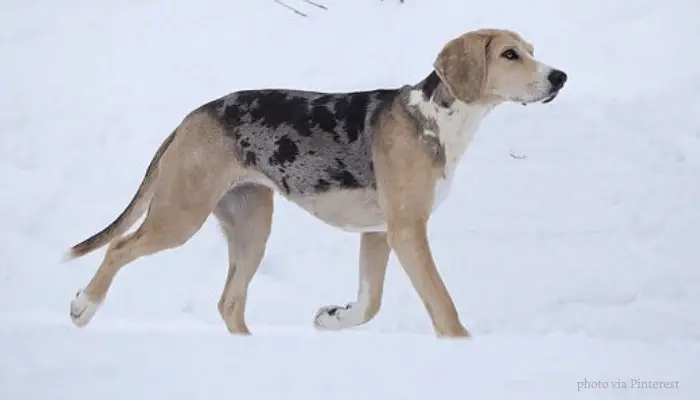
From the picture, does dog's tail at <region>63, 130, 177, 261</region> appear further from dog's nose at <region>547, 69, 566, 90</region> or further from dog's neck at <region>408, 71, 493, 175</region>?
dog's nose at <region>547, 69, 566, 90</region>

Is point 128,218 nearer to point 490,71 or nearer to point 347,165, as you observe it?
point 347,165

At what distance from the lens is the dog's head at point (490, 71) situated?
21.9 ft

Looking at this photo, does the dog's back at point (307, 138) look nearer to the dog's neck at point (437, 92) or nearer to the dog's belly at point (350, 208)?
the dog's belly at point (350, 208)

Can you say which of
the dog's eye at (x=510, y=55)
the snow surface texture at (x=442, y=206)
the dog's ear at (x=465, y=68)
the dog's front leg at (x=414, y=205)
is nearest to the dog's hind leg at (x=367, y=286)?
the snow surface texture at (x=442, y=206)

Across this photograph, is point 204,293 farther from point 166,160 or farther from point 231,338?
point 231,338

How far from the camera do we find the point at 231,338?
4.82 meters

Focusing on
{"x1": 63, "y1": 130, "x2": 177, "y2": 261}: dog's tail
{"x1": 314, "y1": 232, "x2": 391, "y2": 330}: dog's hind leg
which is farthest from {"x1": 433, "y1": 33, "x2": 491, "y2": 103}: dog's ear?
{"x1": 63, "y1": 130, "x2": 177, "y2": 261}: dog's tail

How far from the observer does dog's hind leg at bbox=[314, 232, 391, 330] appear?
7.48 m

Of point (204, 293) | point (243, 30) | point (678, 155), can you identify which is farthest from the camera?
point (243, 30)

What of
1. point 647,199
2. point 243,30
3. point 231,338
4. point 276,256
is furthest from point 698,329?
point 243,30

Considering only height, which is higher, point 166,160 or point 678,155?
point 166,160

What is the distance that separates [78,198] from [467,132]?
549 centimetres

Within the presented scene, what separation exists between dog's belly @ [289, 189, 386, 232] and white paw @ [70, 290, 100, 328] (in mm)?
1283

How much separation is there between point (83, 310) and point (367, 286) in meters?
1.66
